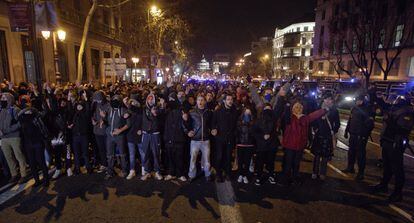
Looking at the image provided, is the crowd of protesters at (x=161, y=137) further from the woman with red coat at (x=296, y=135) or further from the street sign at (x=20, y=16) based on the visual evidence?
the street sign at (x=20, y=16)

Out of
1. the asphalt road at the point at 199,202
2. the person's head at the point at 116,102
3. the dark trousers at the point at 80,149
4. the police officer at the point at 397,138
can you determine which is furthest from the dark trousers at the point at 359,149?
the dark trousers at the point at 80,149

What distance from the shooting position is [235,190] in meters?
5.57

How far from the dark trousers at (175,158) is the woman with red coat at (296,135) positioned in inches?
92.2

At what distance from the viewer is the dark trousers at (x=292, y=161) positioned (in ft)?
18.9

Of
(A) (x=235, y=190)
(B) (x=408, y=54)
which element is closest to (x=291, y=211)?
(A) (x=235, y=190)

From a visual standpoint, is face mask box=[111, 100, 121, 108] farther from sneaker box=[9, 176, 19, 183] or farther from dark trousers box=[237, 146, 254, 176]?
dark trousers box=[237, 146, 254, 176]

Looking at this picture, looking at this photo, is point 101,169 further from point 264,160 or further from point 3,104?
point 264,160

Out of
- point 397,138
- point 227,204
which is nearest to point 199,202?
point 227,204

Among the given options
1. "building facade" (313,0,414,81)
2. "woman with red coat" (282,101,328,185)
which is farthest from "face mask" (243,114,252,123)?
"building facade" (313,0,414,81)

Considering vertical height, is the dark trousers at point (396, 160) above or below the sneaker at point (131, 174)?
above

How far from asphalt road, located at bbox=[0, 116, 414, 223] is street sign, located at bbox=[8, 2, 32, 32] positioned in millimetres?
5616

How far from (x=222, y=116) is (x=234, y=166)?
1.83 m

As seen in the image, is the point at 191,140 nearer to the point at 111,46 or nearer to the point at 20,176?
the point at 20,176

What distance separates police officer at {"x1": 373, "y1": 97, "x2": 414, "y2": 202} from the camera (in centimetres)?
502
